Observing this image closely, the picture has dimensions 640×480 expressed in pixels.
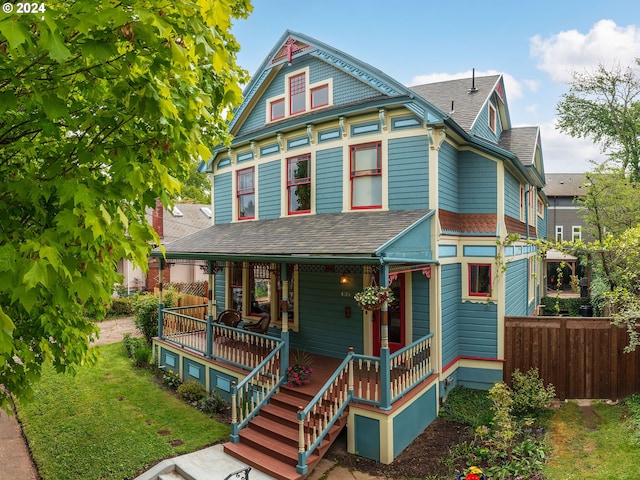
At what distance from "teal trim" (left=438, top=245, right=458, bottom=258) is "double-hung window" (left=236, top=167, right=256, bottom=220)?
6.35m

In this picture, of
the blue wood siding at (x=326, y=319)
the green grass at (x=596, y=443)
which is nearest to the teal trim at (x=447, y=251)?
the blue wood siding at (x=326, y=319)

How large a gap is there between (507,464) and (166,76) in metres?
7.83

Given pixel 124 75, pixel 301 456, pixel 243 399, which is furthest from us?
pixel 243 399

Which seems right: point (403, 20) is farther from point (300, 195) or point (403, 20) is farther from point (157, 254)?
point (157, 254)

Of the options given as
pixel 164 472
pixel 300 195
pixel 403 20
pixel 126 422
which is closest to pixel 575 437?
pixel 164 472

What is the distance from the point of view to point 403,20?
1275 cm

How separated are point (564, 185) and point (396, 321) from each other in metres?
40.4

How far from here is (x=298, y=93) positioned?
467 inches

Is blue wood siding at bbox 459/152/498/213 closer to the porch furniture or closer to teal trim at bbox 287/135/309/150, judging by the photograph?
teal trim at bbox 287/135/309/150

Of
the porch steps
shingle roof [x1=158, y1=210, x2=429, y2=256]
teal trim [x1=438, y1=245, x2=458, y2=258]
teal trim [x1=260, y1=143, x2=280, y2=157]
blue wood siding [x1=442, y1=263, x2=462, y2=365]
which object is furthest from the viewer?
teal trim [x1=260, y1=143, x2=280, y2=157]

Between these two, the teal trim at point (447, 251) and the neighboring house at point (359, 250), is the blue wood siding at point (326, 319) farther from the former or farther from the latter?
the teal trim at point (447, 251)

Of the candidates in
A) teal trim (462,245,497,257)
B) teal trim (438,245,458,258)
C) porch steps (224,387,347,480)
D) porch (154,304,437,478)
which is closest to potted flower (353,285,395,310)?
porch (154,304,437,478)

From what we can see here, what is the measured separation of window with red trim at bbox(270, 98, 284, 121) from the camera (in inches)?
486

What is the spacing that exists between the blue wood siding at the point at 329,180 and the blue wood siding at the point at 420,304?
9.13 feet
